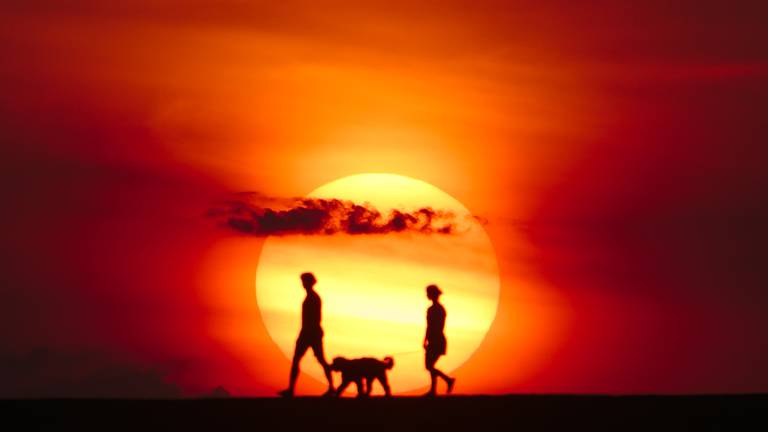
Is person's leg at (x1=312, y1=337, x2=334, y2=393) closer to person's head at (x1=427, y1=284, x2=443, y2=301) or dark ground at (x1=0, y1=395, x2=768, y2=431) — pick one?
person's head at (x1=427, y1=284, x2=443, y2=301)

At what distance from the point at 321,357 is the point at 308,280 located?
5.60 ft

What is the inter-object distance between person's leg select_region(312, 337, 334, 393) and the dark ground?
2.86m

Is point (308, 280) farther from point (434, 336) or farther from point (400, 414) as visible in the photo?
point (400, 414)

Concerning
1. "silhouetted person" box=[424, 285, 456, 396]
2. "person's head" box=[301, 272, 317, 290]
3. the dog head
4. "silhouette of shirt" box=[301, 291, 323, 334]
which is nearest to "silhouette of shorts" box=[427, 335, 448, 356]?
"silhouetted person" box=[424, 285, 456, 396]

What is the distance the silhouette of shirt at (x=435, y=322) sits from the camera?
22.8m

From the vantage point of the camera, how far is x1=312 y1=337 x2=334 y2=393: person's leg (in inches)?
879

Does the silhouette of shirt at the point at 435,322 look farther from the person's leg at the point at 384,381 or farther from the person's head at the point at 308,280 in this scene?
the person's head at the point at 308,280

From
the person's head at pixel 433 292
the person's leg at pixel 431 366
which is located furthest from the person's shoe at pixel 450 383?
the person's head at pixel 433 292

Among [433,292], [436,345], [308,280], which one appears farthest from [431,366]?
[308,280]

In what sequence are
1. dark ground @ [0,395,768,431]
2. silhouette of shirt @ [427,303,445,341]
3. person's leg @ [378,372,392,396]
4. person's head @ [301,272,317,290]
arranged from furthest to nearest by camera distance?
person's leg @ [378,372,392,396], silhouette of shirt @ [427,303,445,341], person's head @ [301,272,317,290], dark ground @ [0,395,768,431]

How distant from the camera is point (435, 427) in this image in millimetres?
17391

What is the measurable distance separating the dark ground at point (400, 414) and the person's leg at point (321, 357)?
9.37 feet

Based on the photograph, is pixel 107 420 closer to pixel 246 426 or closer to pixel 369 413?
pixel 246 426

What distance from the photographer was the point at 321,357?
22594 millimetres
